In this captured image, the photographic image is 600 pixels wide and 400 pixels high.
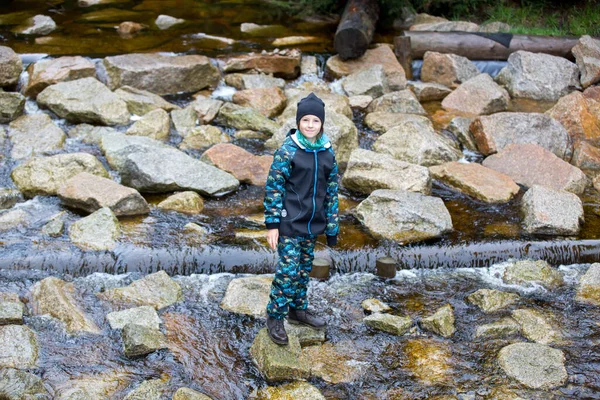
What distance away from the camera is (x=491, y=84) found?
8.92m

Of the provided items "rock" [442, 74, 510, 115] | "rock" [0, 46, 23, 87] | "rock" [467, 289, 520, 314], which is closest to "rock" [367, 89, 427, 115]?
"rock" [442, 74, 510, 115]

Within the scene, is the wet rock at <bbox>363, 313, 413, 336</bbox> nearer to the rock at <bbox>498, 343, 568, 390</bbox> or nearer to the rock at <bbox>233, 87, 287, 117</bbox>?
the rock at <bbox>498, 343, 568, 390</bbox>

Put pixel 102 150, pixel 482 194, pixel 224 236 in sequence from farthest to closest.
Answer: pixel 102 150 → pixel 482 194 → pixel 224 236

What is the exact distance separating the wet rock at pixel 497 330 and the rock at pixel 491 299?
25 centimetres

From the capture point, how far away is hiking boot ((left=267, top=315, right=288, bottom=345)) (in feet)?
12.8

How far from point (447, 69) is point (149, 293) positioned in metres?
6.54

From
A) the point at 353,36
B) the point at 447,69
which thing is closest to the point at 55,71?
the point at 353,36

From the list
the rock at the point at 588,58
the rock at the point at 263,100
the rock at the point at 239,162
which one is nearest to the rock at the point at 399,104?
the rock at the point at 263,100

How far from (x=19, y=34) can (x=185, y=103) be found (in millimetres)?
3558

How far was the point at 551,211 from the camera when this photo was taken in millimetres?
5770

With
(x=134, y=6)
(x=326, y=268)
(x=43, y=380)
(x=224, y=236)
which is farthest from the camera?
(x=134, y=6)

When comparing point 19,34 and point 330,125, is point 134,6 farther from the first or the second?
point 330,125

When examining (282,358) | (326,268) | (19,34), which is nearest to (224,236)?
(326,268)

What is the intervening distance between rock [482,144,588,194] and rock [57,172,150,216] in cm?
366
